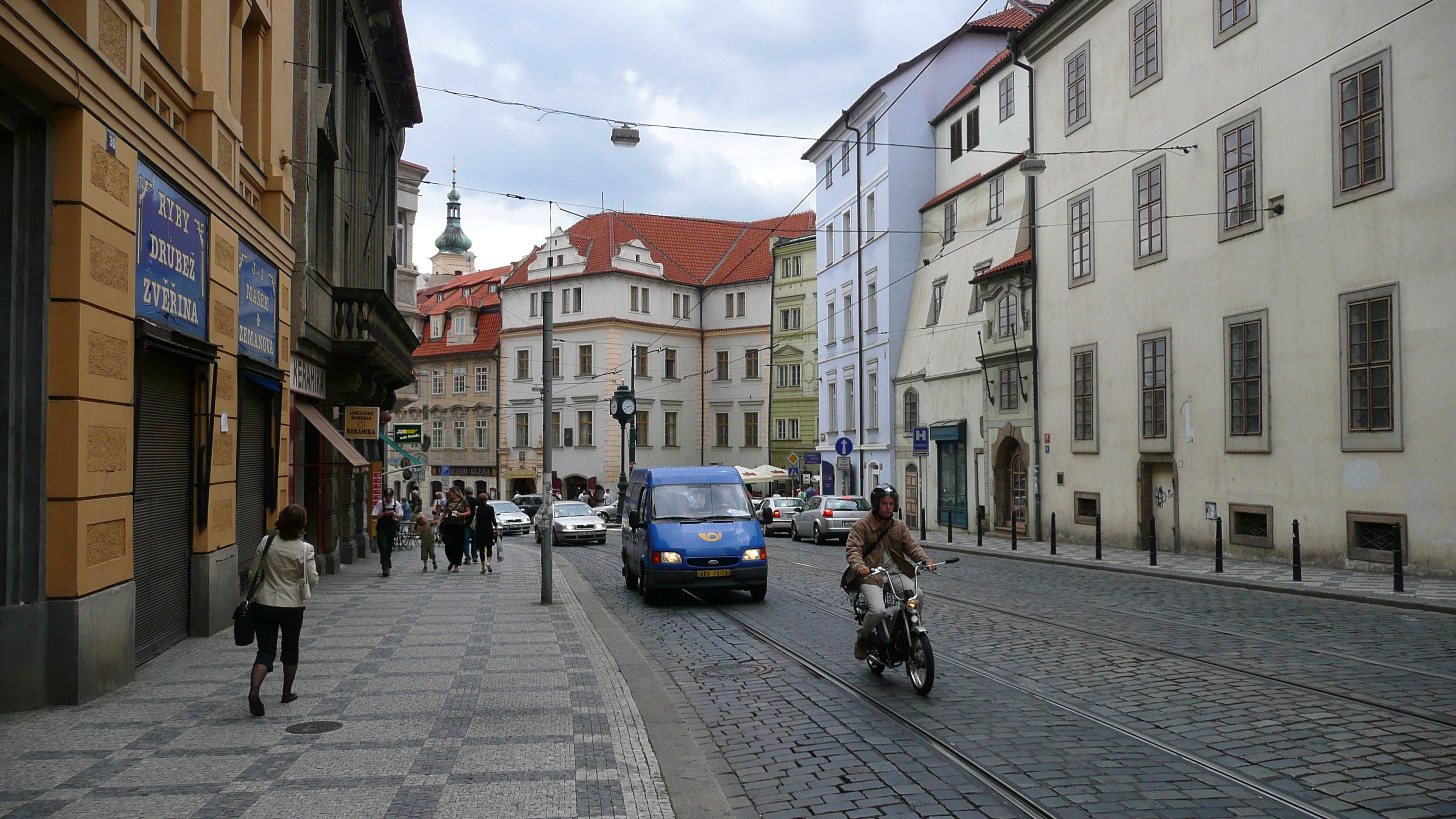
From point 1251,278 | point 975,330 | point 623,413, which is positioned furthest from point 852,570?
point 623,413

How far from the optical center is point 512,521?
48.6 metres

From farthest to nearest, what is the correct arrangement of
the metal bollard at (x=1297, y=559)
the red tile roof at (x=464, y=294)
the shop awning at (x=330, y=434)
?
the red tile roof at (x=464, y=294), the shop awning at (x=330, y=434), the metal bollard at (x=1297, y=559)

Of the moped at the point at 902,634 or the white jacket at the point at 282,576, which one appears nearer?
the white jacket at the point at 282,576

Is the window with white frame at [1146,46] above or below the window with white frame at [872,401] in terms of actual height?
above

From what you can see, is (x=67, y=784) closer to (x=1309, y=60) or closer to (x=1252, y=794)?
(x=1252, y=794)

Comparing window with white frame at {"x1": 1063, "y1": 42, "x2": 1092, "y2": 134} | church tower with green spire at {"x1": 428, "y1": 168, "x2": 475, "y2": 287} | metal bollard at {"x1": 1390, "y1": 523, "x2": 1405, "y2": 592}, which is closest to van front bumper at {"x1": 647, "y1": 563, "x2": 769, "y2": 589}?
metal bollard at {"x1": 1390, "y1": 523, "x2": 1405, "y2": 592}

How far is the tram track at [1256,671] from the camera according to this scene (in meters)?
8.02

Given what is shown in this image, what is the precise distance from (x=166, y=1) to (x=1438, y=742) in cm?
1279

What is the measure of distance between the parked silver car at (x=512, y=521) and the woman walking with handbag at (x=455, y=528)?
22.7 meters

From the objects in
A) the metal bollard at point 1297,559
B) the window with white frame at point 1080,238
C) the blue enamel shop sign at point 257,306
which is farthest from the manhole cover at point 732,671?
the window with white frame at point 1080,238

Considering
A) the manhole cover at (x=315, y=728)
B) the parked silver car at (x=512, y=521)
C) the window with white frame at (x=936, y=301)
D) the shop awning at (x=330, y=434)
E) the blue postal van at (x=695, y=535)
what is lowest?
the parked silver car at (x=512, y=521)

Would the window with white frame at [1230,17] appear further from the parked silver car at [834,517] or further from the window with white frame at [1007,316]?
the parked silver car at [834,517]

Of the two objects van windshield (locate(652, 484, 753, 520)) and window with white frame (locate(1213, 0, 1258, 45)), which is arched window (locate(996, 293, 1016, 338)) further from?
van windshield (locate(652, 484, 753, 520))

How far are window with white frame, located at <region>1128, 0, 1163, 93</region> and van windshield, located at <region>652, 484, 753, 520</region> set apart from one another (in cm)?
1507
